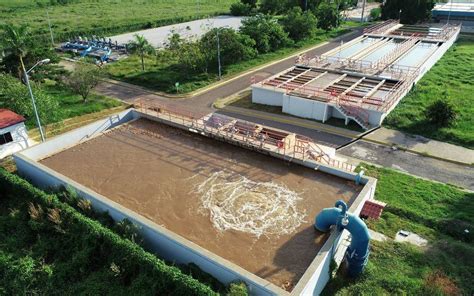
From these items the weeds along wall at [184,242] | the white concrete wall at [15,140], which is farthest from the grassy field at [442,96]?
the white concrete wall at [15,140]

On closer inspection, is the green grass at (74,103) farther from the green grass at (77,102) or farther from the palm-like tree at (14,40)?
the palm-like tree at (14,40)

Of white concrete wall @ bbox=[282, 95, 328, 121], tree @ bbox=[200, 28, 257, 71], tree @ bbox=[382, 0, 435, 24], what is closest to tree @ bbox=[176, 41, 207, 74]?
tree @ bbox=[200, 28, 257, 71]

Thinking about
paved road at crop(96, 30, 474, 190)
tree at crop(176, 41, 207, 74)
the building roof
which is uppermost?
tree at crop(176, 41, 207, 74)

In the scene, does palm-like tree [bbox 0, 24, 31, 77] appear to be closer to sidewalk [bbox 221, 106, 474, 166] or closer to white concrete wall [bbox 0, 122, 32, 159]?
white concrete wall [bbox 0, 122, 32, 159]

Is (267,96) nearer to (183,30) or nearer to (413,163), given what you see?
(413,163)

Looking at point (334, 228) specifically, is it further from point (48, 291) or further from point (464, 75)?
point (464, 75)

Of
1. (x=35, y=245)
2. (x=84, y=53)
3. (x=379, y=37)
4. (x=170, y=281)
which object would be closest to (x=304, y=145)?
(x=170, y=281)
